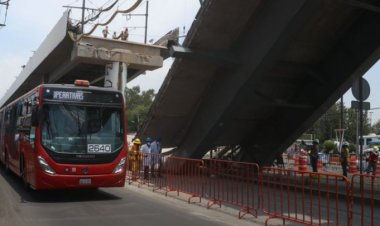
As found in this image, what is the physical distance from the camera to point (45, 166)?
38.3 ft

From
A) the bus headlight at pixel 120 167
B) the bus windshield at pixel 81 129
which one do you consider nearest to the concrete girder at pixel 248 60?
the bus windshield at pixel 81 129

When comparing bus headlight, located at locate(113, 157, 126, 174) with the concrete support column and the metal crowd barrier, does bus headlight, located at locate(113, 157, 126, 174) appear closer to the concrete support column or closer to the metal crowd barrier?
the metal crowd barrier

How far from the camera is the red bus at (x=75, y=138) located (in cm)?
1179

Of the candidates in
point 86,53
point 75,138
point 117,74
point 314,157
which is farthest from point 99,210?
point 117,74

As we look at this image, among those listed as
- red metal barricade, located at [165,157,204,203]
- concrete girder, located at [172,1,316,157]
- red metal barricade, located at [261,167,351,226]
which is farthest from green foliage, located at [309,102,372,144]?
red metal barricade, located at [261,167,351,226]

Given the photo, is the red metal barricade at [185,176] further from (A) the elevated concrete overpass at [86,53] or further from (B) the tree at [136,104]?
(B) the tree at [136,104]

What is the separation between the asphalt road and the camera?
31.2 ft

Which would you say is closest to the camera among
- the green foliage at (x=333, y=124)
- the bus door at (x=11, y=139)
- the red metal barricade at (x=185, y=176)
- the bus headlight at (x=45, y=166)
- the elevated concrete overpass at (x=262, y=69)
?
the bus headlight at (x=45, y=166)

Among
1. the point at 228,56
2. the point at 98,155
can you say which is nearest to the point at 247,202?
the point at 98,155

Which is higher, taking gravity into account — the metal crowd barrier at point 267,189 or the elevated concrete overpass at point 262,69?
the elevated concrete overpass at point 262,69

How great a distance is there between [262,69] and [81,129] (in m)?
5.61

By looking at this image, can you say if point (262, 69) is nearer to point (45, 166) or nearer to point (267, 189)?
point (267, 189)

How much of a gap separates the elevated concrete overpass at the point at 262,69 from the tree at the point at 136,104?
102 metres

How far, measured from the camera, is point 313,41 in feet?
51.5
